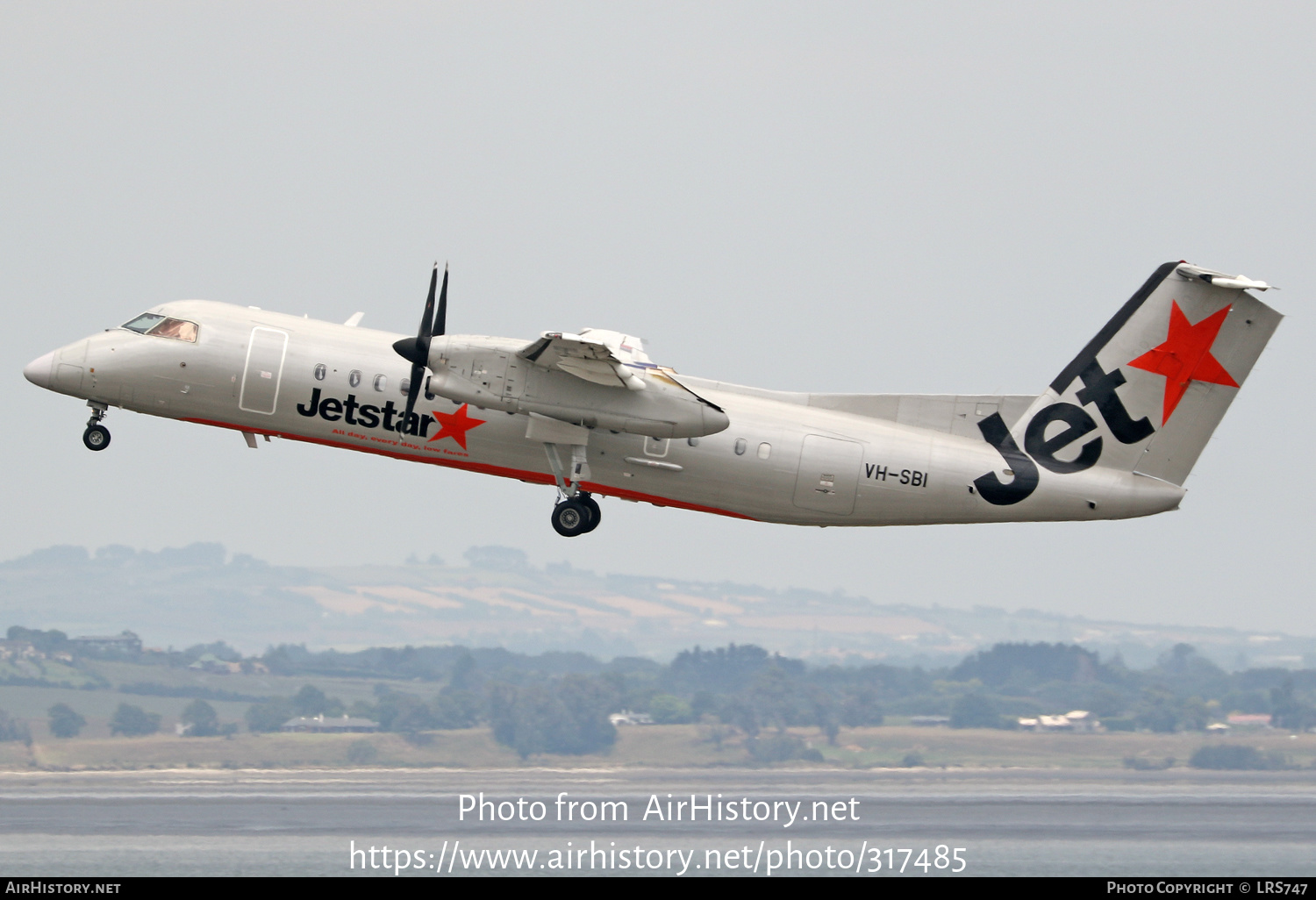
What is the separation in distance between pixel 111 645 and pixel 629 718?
6181 centimetres

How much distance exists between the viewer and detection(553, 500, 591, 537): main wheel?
28531mm

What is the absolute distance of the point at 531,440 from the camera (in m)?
28.2

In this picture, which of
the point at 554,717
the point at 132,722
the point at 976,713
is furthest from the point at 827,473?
the point at 132,722

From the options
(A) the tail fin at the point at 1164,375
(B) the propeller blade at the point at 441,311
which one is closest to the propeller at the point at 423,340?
(B) the propeller blade at the point at 441,311

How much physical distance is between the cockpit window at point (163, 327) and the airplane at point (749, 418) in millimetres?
33

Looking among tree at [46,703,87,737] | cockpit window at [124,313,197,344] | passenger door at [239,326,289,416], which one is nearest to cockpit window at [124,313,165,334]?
cockpit window at [124,313,197,344]

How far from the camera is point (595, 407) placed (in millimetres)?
27422

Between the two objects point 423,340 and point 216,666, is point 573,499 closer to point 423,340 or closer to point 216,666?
point 423,340

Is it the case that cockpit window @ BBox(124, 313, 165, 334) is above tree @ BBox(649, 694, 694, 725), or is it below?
above

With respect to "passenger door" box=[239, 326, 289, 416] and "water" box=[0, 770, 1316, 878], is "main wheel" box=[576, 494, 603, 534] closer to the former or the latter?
"passenger door" box=[239, 326, 289, 416]

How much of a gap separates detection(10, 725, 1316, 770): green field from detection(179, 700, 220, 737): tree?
1.02 metres

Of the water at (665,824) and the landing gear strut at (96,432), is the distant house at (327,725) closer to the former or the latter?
the water at (665,824)

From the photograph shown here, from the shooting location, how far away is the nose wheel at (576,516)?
28.5 m
